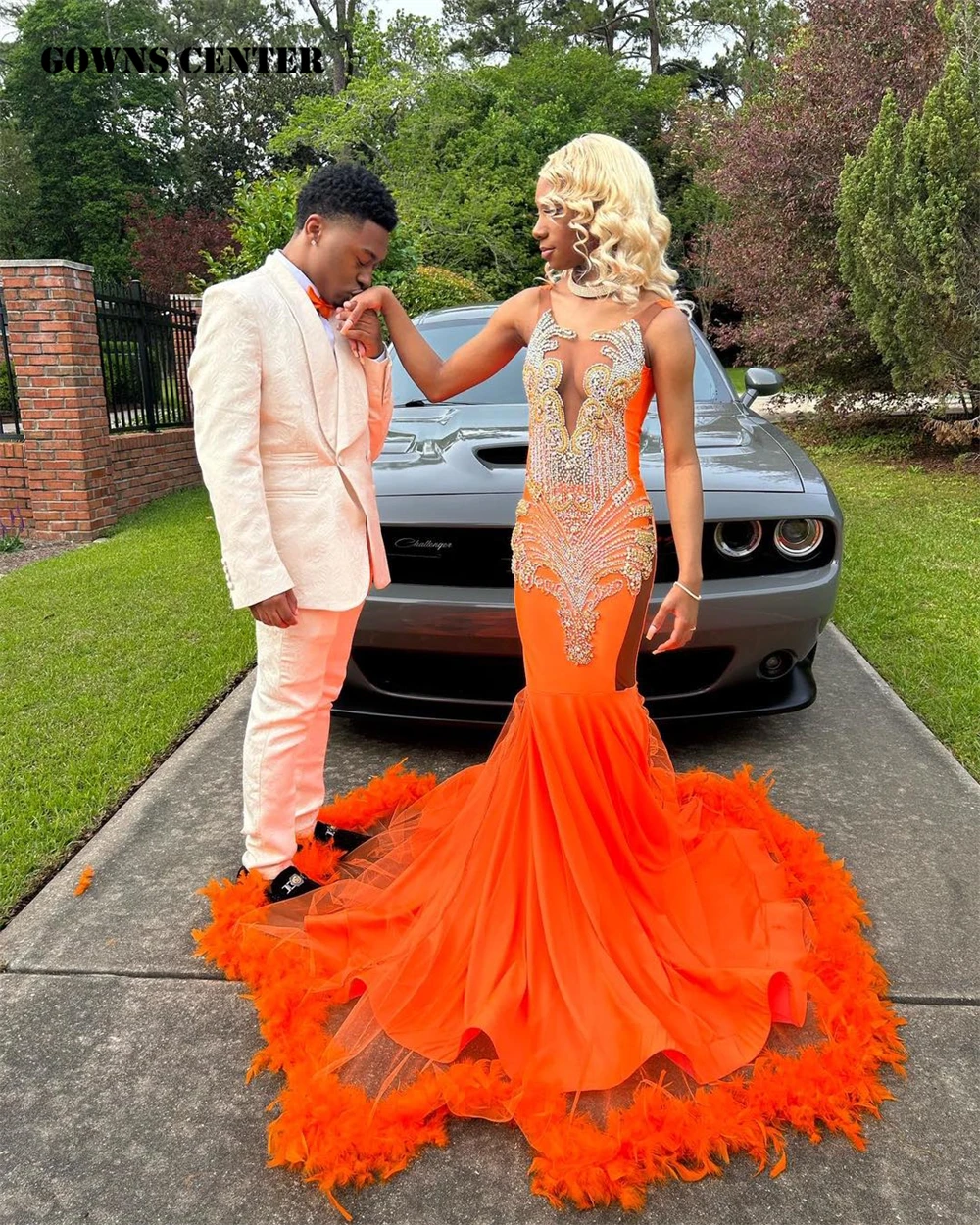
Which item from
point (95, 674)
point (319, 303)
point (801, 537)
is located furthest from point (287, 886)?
point (95, 674)

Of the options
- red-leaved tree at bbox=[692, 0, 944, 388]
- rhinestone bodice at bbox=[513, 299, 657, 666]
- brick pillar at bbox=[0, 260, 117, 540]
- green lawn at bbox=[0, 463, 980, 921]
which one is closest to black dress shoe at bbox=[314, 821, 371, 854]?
green lawn at bbox=[0, 463, 980, 921]

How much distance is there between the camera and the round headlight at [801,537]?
3184 millimetres

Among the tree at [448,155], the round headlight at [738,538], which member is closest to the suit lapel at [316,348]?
the round headlight at [738,538]

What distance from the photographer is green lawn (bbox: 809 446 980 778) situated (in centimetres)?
400

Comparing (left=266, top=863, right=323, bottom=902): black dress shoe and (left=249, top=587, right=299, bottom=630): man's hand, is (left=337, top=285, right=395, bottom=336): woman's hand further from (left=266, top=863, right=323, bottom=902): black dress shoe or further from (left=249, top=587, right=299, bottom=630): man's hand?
(left=266, top=863, right=323, bottom=902): black dress shoe

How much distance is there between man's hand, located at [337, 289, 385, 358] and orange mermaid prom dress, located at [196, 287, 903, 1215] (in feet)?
1.41

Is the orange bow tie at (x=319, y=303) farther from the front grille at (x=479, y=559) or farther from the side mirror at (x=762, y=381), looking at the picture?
the side mirror at (x=762, y=381)

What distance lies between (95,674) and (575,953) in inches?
124

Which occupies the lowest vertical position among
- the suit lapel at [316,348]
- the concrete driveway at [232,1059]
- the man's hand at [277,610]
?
the concrete driveway at [232,1059]

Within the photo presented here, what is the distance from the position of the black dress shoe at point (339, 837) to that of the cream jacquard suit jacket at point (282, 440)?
0.84m

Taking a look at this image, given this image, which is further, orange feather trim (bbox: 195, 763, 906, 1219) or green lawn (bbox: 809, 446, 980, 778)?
green lawn (bbox: 809, 446, 980, 778)

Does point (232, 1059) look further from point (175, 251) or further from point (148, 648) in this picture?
point (175, 251)

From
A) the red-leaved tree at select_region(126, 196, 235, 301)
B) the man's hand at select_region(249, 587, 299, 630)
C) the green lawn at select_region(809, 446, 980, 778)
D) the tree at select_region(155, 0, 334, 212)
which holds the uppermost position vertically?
the tree at select_region(155, 0, 334, 212)

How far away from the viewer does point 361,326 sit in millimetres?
2264
